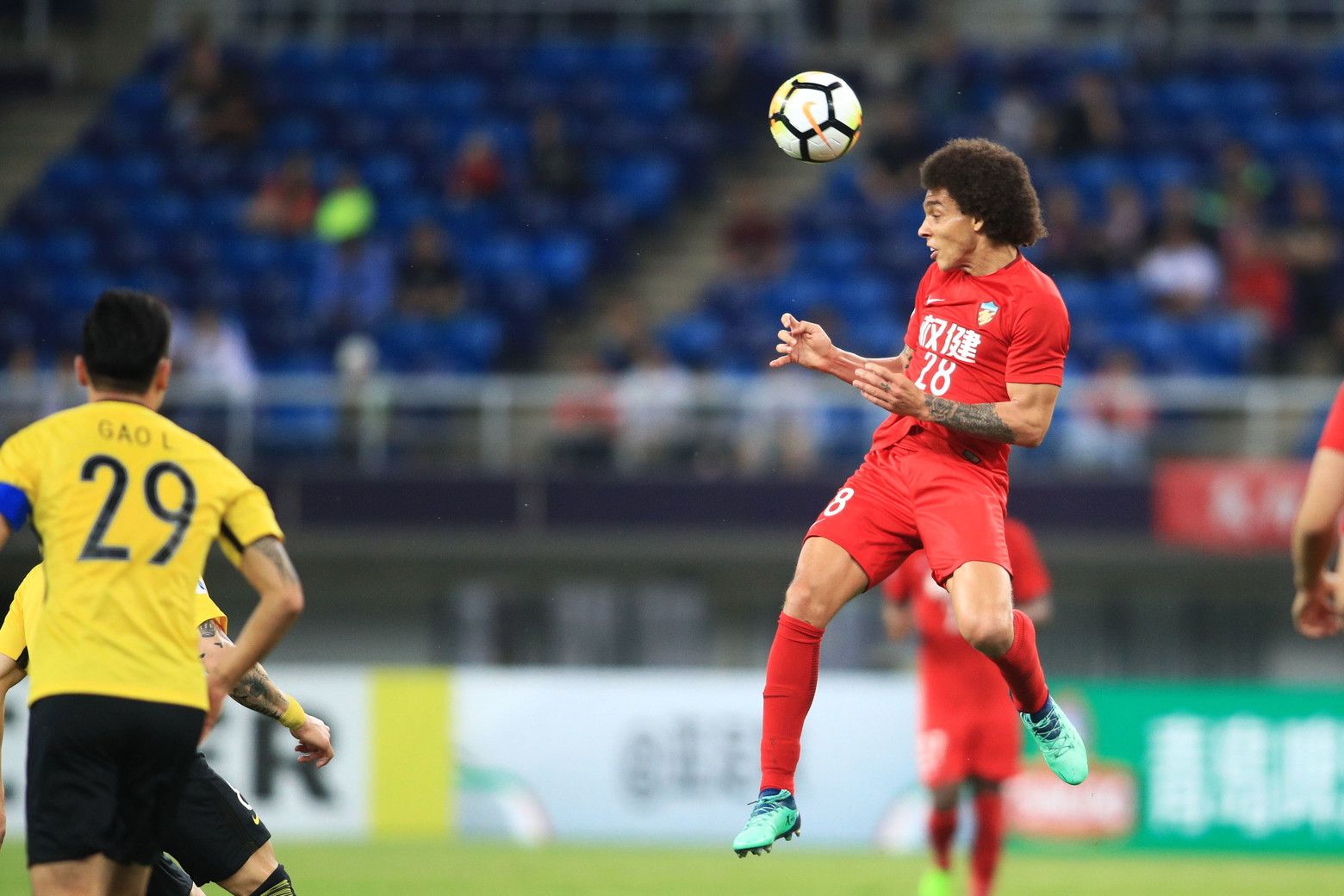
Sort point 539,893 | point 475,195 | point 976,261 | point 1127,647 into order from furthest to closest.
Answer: point 475,195 → point 1127,647 → point 539,893 → point 976,261

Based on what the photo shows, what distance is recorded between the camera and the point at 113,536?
5.92m

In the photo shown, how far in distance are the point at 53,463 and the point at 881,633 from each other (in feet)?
45.3

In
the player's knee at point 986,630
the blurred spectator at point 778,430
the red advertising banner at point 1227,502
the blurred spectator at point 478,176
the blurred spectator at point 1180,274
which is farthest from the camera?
the blurred spectator at point 478,176

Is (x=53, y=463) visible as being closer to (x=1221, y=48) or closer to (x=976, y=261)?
(x=976, y=261)

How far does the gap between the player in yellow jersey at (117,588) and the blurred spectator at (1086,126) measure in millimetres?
17062

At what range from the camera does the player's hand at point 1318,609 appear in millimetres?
6219

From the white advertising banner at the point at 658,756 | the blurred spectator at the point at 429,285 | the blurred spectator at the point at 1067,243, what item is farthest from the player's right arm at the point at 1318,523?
the blurred spectator at the point at 429,285

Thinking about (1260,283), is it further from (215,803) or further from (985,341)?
(215,803)

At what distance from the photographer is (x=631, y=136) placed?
22.9 m

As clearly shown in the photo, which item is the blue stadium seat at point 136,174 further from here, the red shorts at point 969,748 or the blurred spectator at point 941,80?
the red shorts at point 969,748

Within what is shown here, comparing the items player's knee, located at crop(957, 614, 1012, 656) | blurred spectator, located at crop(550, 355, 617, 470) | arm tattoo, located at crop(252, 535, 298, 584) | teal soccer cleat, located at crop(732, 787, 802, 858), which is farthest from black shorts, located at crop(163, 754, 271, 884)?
blurred spectator, located at crop(550, 355, 617, 470)

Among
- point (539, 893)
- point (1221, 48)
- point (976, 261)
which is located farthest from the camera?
point (1221, 48)

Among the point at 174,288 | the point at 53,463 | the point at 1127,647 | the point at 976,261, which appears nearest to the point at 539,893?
the point at 976,261

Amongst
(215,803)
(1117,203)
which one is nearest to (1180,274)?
(1117,203)
